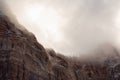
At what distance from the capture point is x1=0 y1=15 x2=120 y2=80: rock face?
125188 millimetres

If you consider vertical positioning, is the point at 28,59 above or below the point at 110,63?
below

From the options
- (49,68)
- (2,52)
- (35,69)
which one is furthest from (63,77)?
(2,52)

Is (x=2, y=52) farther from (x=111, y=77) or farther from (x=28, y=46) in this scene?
(x=111, y=77)

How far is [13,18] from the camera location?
152 metres

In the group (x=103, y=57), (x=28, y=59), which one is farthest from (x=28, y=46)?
(x=103, y=57)

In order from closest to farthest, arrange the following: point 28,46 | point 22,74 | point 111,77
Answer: point 22,74
point 28,46
point 111,77

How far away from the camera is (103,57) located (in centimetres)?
18450

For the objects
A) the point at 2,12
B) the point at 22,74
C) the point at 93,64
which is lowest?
the point at 22,74

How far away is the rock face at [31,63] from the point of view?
411 ft

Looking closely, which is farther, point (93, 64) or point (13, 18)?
point (93, 64)

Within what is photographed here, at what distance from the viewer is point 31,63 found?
130500 millimetres

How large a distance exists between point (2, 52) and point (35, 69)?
12200 millimetres

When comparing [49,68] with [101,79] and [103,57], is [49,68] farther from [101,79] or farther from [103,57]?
[103,57]

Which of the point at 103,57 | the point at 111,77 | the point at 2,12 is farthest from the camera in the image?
the point at 103,57
